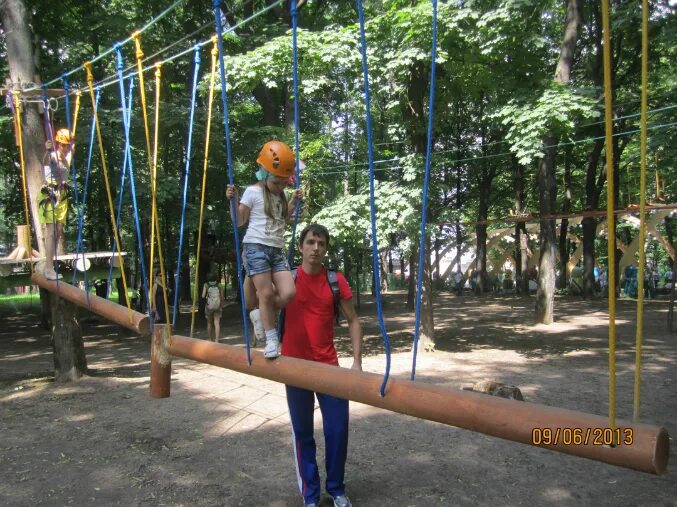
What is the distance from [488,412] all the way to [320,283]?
1372 millimetres

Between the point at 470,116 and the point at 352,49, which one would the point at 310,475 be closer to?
the point at 352,49

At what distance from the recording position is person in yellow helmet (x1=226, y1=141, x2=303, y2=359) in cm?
270

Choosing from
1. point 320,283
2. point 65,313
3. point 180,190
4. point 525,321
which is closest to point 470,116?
point 525,321

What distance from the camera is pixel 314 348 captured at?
2750mm

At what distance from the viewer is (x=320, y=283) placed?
283cm

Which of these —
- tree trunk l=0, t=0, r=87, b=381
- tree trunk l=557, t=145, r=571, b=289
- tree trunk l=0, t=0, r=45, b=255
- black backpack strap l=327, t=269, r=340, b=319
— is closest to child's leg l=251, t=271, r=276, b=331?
black backpack strap l=327, t=269, r=340, b=319

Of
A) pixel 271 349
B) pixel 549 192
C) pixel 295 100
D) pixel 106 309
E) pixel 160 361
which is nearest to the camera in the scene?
pixel 271 349

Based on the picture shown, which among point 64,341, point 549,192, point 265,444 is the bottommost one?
point 265,444

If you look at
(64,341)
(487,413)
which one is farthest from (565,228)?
(487,413)

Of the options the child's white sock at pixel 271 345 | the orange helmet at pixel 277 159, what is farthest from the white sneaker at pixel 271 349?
the orange helmet at pixel 277 159

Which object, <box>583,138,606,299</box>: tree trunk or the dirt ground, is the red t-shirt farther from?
<box>583,138,606,299</box>: tree trunk
